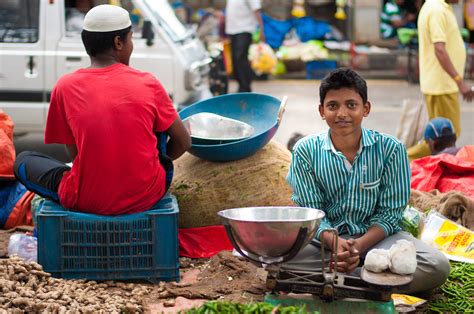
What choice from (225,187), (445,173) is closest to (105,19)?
(225,187)

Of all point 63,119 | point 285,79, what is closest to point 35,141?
point 63,119

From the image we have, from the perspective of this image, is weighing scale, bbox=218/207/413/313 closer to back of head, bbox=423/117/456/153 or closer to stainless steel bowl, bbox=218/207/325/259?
stainless steel bowl, bbox=218/207/325/259

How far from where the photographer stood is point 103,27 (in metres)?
4.82

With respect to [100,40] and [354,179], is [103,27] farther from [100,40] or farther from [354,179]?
[354,179]

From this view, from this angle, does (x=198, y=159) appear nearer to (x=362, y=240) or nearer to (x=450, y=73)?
(x=362, y=240)

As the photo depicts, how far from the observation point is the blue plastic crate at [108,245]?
4.71 m

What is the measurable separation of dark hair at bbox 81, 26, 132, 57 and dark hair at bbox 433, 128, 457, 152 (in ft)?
10.3

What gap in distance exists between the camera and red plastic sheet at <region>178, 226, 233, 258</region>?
17.8 feet

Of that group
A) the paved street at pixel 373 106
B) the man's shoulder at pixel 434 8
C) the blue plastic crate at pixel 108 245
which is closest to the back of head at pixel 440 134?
the man's shoulder at pixel 434 8

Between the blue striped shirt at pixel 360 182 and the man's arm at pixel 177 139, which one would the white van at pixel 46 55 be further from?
the blue striped shirt at pixel 360 182

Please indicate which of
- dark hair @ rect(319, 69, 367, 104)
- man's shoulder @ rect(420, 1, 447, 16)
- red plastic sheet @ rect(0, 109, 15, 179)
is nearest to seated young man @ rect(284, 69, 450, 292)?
dark hair @ rect(319, 69, 367, 104)

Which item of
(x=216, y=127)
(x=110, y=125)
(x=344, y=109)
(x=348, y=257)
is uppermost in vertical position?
(x=344, y=109)

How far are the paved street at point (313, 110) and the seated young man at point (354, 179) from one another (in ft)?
16.6

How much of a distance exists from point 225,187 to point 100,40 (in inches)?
48.2
